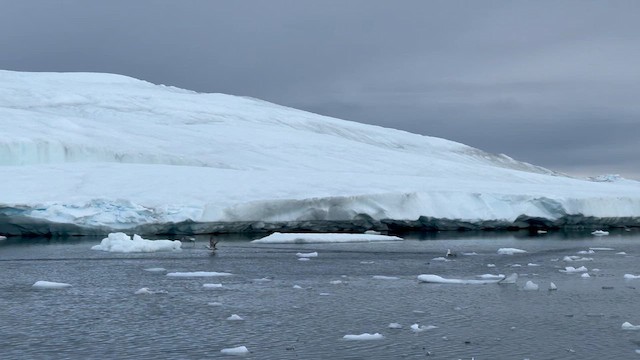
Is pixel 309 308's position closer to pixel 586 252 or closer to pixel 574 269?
pixel 574 269

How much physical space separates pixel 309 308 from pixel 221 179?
11677 millimetres

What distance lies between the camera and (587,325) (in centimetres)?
937

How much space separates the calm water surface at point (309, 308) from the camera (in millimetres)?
8227

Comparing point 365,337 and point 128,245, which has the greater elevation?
point 128,245

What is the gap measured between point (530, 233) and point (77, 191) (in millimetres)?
11237

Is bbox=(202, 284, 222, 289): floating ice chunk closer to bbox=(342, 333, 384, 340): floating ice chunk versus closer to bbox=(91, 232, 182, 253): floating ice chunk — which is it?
bbox=(342, 333, 384, 340): floating ice chunk

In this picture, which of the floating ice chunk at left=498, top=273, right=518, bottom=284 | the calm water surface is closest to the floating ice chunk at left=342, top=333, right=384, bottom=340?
the calm water surface

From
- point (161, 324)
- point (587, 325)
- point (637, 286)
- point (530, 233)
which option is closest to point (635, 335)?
point (587, 325)

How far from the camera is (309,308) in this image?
1040 cm

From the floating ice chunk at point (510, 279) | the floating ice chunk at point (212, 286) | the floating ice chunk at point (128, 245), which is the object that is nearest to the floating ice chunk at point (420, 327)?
the floating ice chunk at point (510, 279)

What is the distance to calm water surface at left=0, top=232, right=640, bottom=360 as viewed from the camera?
823 cm

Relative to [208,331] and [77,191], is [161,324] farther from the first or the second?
[77,191]

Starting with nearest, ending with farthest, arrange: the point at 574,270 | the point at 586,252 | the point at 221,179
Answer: the point at 574,270, the point at 586,252, the point at 221,179

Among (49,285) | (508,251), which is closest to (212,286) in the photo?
(49,285)
